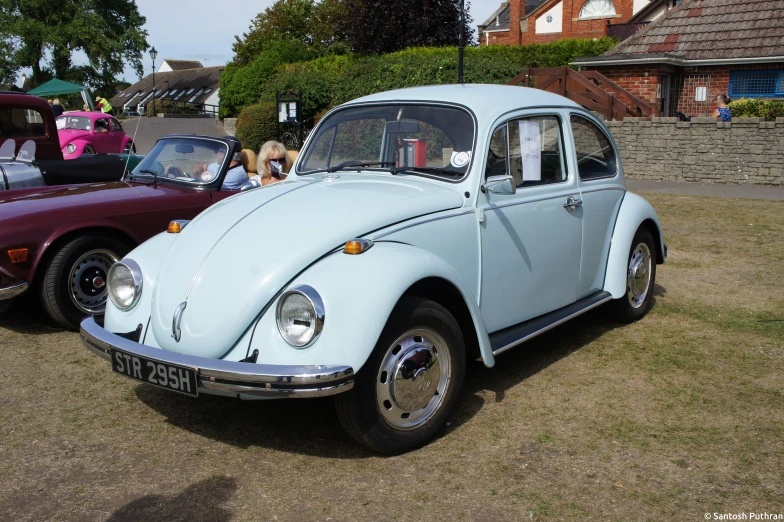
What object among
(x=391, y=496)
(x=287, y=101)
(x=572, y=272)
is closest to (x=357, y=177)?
(x=572, y=272)

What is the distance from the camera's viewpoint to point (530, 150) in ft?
15.5

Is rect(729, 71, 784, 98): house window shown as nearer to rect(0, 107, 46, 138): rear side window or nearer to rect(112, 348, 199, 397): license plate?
rect(0, 107, 46, 138): rear side window

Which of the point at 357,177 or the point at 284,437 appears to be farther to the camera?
the point at 357,177

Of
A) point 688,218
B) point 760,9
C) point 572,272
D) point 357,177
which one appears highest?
point 760,9

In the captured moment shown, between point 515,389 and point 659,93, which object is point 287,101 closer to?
point 659,93

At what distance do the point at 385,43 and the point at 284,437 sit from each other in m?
28.2

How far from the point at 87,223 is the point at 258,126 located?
1915 cm

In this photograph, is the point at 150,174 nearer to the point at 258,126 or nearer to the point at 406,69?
the point at 406,69

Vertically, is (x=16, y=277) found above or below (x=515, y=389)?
above

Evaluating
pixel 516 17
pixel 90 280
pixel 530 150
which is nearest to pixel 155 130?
pixel 90 280

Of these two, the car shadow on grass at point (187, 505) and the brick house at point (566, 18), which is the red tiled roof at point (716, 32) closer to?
the car shadow on grass at point (187, 505)

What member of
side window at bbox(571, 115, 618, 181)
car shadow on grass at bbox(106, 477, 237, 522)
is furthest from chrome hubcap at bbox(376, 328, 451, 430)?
side window at bbox(571, 115, 618, 181)

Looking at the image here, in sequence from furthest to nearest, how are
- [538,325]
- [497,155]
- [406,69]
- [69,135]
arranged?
[406,69] → [69,135] → [538,325] → [497,155]

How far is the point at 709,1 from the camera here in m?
22.5
